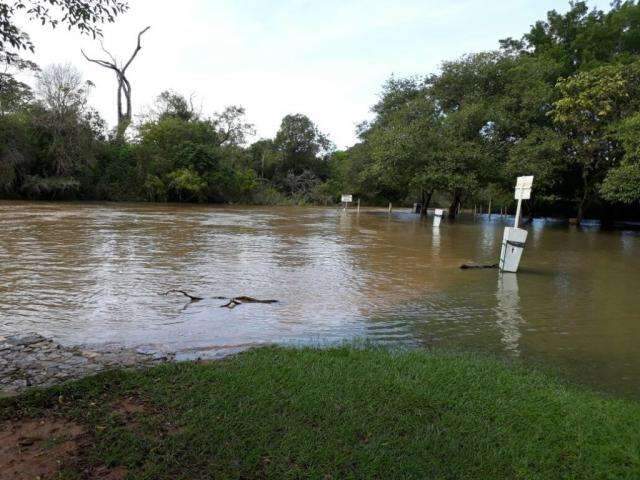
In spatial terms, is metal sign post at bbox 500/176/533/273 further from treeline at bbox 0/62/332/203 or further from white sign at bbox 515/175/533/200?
treeline at bbox 0/62/332/203

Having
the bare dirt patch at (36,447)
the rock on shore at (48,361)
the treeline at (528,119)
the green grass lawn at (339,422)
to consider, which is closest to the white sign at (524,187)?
the green grass lawn at (339,422)

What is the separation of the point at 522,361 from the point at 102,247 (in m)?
11.7

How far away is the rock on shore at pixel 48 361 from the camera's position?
156 inches

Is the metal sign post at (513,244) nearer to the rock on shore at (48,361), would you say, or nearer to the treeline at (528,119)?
the rock on shore at (48,361)

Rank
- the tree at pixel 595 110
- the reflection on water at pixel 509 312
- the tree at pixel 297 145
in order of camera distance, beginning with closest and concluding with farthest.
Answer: the reflection on water at pixel 509 312 → the tree at pixel 595 110 → the tree at pixel 297 145

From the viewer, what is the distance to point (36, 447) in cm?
289

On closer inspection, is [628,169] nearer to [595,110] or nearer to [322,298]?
[595,110]

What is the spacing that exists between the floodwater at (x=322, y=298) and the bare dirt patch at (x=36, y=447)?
206cm

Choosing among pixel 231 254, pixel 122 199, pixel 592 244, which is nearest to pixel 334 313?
pixel 231 254

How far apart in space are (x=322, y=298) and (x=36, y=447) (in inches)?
232

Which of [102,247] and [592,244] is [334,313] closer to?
[102,247]

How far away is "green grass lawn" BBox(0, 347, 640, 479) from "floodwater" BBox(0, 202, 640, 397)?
4.28 feet

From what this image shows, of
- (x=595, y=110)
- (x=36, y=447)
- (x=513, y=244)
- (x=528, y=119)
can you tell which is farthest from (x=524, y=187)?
(x=528, y=119)

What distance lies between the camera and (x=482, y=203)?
6169 centimetres
